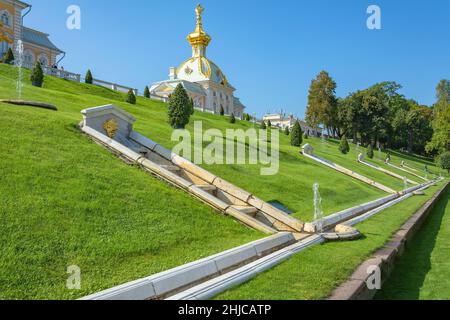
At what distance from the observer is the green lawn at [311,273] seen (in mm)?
4852

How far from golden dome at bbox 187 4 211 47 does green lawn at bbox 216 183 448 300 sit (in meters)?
73.4

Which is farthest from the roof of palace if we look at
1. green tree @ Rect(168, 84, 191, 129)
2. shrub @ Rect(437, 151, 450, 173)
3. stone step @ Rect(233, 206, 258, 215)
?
shrub @ Rect(437, 151, 450, 173)

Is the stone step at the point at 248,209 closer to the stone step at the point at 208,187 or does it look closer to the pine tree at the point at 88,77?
the stone step at the point at 208,187

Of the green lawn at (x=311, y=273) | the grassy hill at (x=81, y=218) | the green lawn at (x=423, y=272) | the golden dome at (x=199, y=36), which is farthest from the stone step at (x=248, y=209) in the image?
the golden dome at (x=199, y=36)

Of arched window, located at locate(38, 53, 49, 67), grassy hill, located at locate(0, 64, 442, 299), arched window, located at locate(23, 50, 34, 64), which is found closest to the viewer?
grassy hill, located at locate(0, 64, 442, 299)

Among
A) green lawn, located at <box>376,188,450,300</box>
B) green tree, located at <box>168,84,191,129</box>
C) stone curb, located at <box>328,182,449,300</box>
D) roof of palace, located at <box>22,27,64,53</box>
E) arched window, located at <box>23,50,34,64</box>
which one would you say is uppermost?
roof of palace, located at <box>22,27,64,53</box>

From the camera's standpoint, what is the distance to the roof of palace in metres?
46.0

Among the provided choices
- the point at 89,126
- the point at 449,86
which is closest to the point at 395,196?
the point at 89,126

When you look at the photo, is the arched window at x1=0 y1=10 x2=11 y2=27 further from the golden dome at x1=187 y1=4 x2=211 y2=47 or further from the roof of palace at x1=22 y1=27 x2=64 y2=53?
the golden dome at x1=187 y1=4 x2=211 y2=47

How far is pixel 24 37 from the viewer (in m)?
45.6

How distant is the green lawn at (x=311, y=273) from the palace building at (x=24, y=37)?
40.9 m

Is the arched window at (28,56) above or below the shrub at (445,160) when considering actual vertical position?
above

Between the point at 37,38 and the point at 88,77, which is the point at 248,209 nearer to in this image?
the point at 88,77

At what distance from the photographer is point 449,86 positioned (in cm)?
9606
